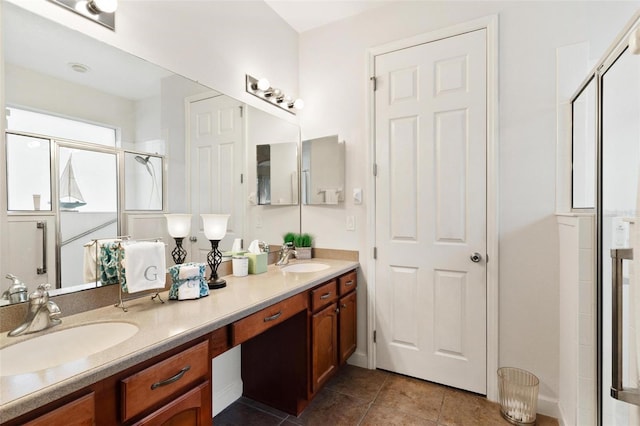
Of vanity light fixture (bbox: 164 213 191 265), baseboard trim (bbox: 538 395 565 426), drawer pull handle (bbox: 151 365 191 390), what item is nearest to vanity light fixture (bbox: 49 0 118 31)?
vanity light fixture (bbox: 164 213 191 265)

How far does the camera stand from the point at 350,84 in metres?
2.52

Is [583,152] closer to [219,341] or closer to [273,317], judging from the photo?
[273,317]

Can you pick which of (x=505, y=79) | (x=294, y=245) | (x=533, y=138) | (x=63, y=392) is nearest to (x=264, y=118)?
(x=294, y=245)

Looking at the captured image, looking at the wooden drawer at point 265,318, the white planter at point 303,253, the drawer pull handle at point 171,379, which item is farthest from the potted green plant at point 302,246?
the drawer pull handle at point 171,379

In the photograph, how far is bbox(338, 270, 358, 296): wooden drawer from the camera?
222 centimetres

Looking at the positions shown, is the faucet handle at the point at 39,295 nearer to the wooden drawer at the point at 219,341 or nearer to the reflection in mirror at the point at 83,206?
the reflection in mirror at the point at 83,206

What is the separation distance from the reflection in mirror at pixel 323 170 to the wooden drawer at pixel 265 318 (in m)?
1.03

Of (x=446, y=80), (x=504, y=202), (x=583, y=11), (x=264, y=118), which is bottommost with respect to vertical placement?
(x=504, y=202)

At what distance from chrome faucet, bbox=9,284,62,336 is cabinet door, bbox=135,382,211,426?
0.49 metres

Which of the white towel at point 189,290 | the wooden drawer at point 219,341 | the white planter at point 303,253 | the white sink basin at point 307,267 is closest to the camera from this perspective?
the wooden drawer at point 219,341

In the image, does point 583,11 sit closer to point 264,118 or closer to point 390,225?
point 390,225

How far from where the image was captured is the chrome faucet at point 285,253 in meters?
2.36

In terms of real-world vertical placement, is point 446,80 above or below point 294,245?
above

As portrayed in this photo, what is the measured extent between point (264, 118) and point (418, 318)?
1.92 m
